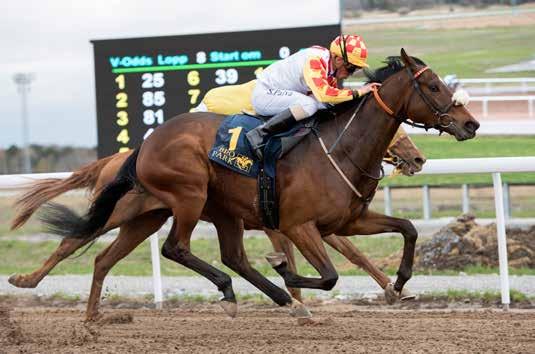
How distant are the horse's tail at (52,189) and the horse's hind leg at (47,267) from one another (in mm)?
354

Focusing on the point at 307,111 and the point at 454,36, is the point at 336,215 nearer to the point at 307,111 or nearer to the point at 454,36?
the point at 307,111

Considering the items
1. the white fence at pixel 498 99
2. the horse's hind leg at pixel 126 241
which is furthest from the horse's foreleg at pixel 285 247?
the white fence at pixel 498 99

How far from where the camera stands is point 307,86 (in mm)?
6785

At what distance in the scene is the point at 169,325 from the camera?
699cm

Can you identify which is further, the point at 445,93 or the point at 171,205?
the point at 171,205

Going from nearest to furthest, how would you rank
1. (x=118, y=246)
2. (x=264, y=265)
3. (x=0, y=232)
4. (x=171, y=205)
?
(x=171, y=205) → (x=118, y=246) → (x=264, y=265) → (x=0, y=232)

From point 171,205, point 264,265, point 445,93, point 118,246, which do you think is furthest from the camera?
point 264,265

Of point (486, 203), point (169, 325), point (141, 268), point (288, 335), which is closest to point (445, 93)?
point (288, 335)

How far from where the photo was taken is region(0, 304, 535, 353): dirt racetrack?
5.78 metres

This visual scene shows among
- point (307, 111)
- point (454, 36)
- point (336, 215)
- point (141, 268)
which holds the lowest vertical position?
point (141, 268)

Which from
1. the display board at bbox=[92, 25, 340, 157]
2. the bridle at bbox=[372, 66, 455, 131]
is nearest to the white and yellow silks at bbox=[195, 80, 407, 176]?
the bridle at bbox=[372, 66, 455, 131]

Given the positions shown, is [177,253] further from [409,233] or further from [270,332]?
[409,233]

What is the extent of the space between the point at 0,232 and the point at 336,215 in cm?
834

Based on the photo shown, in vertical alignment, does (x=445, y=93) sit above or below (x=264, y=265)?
above
